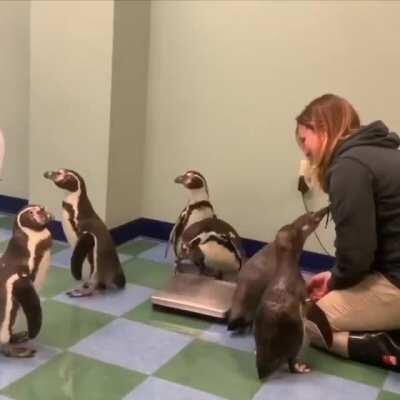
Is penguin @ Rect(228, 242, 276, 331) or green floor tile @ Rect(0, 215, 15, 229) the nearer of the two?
penguin @ Rect(228, 242, 276, 331)

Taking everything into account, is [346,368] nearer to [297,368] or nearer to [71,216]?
[297,368]

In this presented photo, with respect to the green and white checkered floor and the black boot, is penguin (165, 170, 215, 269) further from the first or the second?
the black boot

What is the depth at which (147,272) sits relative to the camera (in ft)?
8.23

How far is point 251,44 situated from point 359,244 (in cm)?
113

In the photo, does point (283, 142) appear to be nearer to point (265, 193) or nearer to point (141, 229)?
point (265, 193)

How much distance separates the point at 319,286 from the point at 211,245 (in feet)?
1.38

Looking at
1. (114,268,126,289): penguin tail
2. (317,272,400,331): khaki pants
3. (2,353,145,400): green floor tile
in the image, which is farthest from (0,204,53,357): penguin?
(317,272,400,331): khaki pants

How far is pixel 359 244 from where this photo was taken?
1.73 m

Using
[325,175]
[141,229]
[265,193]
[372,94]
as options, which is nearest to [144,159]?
[141,229]

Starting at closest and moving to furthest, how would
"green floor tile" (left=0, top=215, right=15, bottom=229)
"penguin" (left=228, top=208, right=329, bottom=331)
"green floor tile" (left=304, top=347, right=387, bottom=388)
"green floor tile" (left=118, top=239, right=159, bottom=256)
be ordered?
1. "green floor tile" (left=304, top=347, right=387, bottom=388)
2. "penguin" (left=228, top=208, right=329, bottom=331)
3. "green floor tile" (left=118, top=239, right=159, bottom=256)
4. "green floor tile" (left=0, top=215, right=15, bottom=229)

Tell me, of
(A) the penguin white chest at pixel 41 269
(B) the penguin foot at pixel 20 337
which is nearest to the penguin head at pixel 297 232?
(A) the penguin white chest at pixel 41 269

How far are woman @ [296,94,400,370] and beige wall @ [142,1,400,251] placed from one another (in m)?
0.69

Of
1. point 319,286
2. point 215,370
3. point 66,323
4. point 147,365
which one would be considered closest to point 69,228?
point 66,323

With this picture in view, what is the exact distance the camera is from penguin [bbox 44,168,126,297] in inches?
85.7
